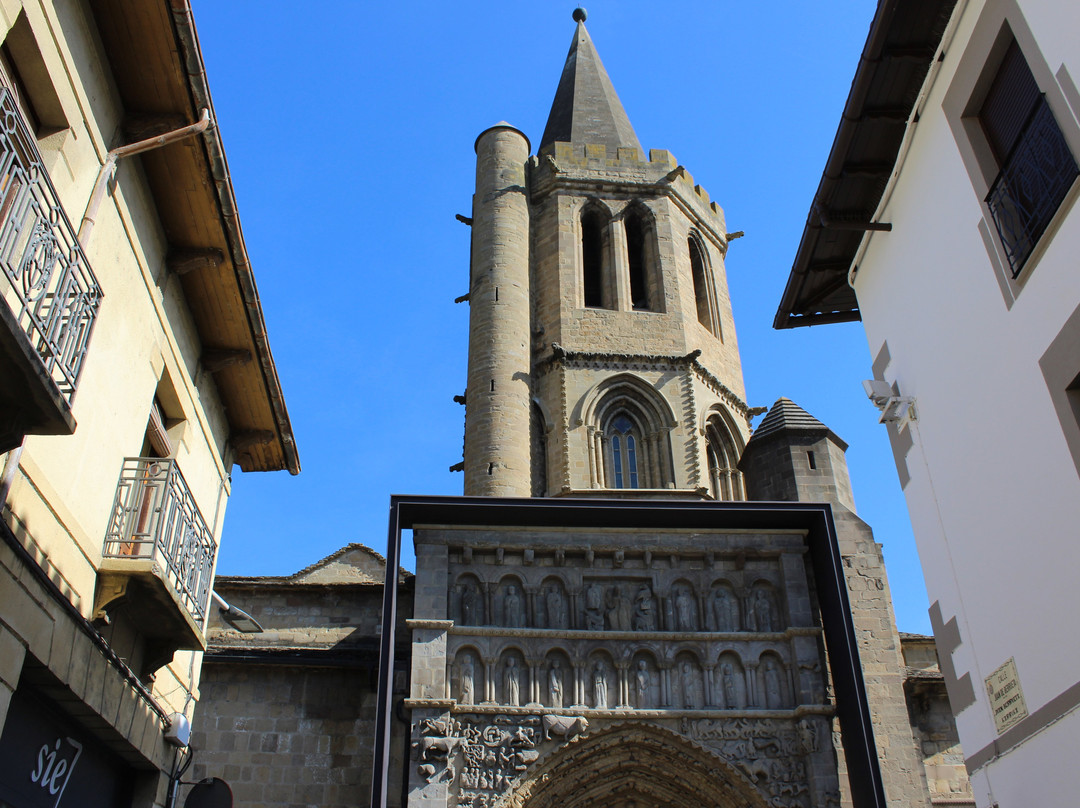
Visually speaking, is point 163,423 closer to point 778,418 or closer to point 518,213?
point 778,418

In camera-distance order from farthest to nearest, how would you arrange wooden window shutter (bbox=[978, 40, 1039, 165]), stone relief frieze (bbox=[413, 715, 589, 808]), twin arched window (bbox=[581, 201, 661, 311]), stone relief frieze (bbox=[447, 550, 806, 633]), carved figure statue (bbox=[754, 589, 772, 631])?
twin arched window (bbox=[581, 201, 661, 311]) < carved figure statue (bbox=[754, 589, 772, 631]) < stone relief frieze (bbox=[447, 550, 806, 633]) < stone relief frieze (bbox=[413, 715, 589, 808]) < wooden window shutter (bbox=[978, 40, 1039, 165])

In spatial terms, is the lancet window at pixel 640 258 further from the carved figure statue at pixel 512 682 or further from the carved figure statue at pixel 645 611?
the carved figure statue at pixel 512 682

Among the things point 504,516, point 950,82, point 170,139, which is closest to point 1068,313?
point 950,82

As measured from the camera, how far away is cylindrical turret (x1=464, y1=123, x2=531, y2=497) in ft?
63.5

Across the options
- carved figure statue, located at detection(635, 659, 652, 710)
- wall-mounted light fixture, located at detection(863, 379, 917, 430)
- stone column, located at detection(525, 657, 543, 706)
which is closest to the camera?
wall-mounted light fixture, located at detection(863, 379, 917, 430)

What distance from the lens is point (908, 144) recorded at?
26.2 ft

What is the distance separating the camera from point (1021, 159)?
634 centimetres

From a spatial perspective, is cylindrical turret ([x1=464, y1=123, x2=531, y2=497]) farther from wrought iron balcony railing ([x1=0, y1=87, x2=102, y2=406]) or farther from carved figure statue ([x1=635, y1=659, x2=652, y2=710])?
wrought iron balcony railing ([x1=0, y1=87, x2=102, y2=406])

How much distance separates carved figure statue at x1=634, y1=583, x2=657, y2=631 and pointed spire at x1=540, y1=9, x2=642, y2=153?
14.9m

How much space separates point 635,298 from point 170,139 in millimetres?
16942

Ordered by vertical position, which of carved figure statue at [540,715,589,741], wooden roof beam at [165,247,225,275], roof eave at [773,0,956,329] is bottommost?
carved figure statue at [540,715,589,741]

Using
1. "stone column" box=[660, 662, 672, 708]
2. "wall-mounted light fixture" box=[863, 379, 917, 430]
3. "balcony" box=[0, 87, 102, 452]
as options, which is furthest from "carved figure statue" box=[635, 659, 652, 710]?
"balcony" box=[0, 87, 102, 452]

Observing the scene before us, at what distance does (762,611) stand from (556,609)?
2.49 meters

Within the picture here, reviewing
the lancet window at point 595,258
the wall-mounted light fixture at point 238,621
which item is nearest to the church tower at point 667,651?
the wall-mounted light fixture at point 238,621
